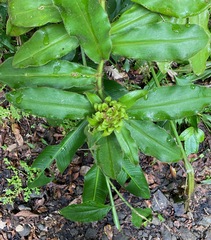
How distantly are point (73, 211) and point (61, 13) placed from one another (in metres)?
0.80

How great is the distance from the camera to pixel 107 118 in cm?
106

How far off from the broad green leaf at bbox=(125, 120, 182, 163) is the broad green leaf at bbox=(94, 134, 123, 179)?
0.32ft

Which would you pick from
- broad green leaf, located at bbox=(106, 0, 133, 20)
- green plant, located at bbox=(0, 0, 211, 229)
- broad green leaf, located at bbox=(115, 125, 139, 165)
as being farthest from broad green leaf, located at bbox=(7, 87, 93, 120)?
broad green leaf, located at bbox=(106, 0, 133, 20)

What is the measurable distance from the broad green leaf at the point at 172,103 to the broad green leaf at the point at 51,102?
0.14m

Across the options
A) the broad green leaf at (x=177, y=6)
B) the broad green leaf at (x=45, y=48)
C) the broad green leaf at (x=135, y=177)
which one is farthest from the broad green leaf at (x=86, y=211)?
the broad green leaf at (x=177, y=6)

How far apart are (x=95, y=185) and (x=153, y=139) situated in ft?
1.46

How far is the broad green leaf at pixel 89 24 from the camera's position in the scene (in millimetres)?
1028

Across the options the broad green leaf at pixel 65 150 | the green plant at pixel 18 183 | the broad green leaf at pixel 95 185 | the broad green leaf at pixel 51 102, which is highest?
the broad green leaf at pixel 51 102

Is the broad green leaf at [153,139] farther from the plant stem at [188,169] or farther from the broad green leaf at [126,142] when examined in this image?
the plant stem at [188,169]

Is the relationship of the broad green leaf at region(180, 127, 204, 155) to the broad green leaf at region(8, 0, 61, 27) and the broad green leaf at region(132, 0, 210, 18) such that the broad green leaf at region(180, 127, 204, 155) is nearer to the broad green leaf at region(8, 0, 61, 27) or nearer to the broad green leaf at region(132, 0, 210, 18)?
the broad green leaf at region(132, 0, 210, 18)

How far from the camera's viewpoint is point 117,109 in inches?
42.1

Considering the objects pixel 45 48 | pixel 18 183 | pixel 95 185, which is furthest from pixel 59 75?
pixel 18 183

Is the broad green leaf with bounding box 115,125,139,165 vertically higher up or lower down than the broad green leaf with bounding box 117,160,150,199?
higher up

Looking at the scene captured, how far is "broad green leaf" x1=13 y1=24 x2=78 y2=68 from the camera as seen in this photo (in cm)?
112
